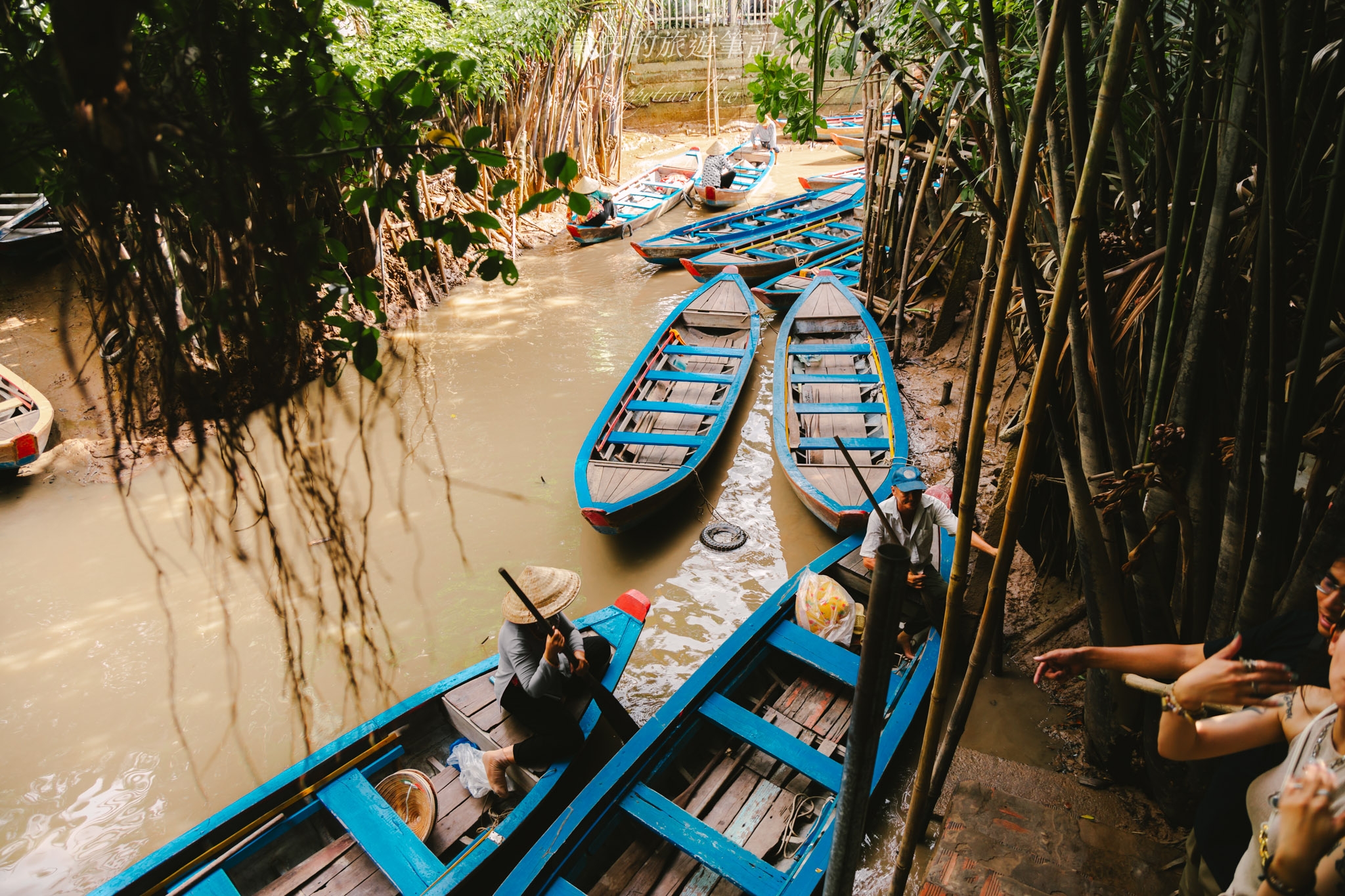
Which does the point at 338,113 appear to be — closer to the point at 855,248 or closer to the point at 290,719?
the point at 290,719

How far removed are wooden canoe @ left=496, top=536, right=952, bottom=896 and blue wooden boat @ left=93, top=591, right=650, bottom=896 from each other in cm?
32

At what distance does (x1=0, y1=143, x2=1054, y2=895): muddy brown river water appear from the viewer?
395 centimetres

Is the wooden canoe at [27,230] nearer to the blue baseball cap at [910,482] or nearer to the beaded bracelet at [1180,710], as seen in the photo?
the blue baseball cap at [910,482]

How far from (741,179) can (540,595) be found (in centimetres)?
1396

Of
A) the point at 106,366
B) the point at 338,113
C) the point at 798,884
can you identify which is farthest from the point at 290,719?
the point at 338,113

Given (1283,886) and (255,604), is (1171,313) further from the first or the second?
(255,604)

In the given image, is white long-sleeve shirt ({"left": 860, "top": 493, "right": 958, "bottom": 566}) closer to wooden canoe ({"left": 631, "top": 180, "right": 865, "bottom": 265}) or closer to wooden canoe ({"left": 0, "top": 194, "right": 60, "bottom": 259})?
wooden canoe ({"left": 631, "top": 180, "right": 865, "bottom": 265})

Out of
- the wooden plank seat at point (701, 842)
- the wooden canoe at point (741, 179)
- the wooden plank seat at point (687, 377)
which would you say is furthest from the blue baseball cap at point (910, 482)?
the wooden canoe at point (741, 179)

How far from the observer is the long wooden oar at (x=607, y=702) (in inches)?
139

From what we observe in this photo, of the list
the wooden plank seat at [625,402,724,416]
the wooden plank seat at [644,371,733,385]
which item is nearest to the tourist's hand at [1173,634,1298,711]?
the wooden plank seat at [625,402,724,416]

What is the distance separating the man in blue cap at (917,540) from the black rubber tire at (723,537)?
1.53 metres

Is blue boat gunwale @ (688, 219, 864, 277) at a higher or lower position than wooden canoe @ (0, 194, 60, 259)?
lower

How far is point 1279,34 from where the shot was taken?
202cm

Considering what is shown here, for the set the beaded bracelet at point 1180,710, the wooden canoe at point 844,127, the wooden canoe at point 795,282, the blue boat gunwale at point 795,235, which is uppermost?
the wooden canoe at point 844,127
